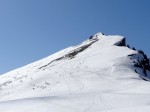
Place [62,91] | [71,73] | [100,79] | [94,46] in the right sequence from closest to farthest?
[62,91] < [100,79] < [71,73] < [94,46]

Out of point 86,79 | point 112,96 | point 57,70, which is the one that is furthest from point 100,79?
point 112,96

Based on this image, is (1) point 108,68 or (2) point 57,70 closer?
(1) point 108,68

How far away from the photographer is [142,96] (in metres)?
23.5

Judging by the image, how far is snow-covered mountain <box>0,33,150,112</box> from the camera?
2056 centimetres

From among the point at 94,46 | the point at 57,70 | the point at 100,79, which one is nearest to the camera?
the point at 100,79

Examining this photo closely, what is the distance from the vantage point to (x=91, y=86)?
3297 cm

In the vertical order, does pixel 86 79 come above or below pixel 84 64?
below

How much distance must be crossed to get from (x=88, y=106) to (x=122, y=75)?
19.0m

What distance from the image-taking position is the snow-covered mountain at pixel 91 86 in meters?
20.6

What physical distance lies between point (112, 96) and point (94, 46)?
35697 mm

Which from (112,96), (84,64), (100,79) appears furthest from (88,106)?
(84,64)

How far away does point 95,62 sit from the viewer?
46344 millimetres

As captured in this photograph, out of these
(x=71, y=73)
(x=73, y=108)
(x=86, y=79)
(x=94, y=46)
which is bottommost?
(x=73, y=108)

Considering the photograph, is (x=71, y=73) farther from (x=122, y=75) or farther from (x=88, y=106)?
(x=88, y=106)
